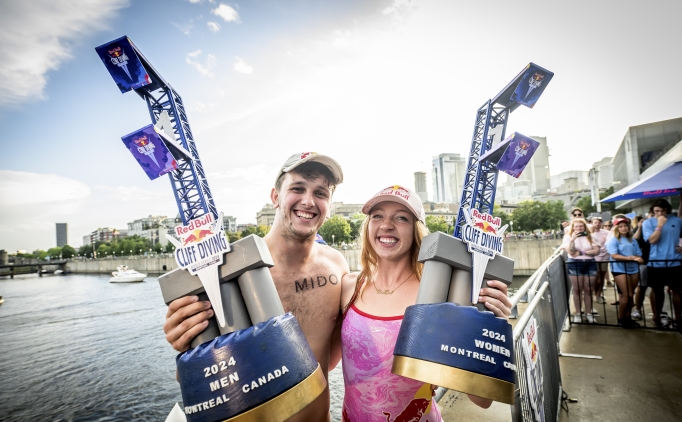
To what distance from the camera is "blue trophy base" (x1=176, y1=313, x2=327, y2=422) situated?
1289 mm

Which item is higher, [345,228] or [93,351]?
[345,228]

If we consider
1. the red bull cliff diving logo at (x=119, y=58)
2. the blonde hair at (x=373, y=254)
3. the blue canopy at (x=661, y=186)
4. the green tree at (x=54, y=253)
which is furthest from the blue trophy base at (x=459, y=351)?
the green tree at (x=54, y=253)

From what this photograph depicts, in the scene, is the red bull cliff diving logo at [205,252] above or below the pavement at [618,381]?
above

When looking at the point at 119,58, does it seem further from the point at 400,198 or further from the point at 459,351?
the point at 459,351

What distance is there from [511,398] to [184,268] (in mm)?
1688

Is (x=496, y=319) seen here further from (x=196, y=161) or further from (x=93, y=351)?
(x=93, y=351)

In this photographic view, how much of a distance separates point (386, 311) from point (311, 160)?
1.16 m

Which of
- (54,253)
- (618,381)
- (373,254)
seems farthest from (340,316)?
(54,253)

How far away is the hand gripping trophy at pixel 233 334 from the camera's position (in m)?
1.30

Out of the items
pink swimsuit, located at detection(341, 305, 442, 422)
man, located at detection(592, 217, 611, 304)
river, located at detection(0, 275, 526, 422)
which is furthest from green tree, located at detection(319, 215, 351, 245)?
pink swimsuit, located at detection(341, 305, 442, 422)

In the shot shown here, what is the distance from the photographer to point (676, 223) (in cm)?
575

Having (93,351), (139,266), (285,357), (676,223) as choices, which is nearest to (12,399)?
(93,351)

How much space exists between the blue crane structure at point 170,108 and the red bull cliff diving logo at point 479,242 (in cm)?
160

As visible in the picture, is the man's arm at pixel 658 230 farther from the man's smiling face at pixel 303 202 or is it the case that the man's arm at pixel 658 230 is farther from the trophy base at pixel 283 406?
the trophy base at pixel 283 406
